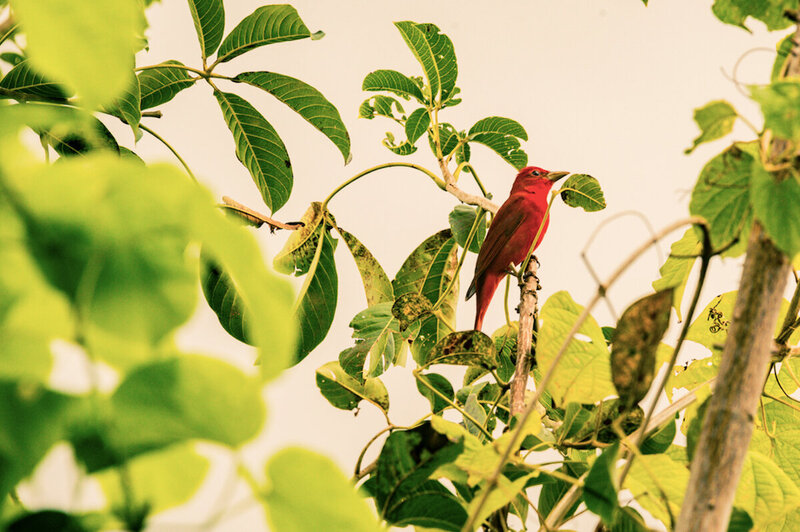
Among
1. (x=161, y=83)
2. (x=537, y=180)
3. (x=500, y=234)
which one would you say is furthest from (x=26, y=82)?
(x=537, y=180)

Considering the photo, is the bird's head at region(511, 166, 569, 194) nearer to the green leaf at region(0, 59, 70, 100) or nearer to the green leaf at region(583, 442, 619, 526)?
the green leaf at region(0, 59, 70, 100)

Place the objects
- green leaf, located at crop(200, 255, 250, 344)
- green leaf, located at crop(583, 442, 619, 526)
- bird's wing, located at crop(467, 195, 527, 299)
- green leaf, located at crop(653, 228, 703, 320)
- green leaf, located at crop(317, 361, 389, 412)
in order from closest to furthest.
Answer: green leaf, located at crop(583, 442, 619, 526) < green leaf, located at crop(653, 228, 703, 320) < green leaf, located at crop(317, 361, 389, 412) < green leaf, located at crop(200, 255, 250, 344) < bird's wing, located at crop(467, 195, 527, 299)

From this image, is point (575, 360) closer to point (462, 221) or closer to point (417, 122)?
point (462, 221)

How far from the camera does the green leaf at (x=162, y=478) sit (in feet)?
0.42

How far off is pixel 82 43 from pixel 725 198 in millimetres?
239

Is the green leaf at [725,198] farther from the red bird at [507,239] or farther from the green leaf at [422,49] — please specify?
the red bird at [507,239]

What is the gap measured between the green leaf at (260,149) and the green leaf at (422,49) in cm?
23

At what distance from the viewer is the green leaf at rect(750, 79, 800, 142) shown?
0.60 ft

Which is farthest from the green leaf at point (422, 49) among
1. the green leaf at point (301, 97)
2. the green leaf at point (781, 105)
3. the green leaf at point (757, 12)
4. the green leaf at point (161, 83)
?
the green leaf at point (781, 105)

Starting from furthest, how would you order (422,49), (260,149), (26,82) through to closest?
(422,49), (260,149), (26,82)

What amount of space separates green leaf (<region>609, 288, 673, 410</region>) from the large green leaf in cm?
54

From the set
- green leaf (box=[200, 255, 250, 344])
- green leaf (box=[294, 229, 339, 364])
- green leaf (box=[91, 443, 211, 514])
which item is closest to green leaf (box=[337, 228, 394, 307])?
green leaf (box=[294, 229, 339, 364])

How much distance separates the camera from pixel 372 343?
24.5 inches

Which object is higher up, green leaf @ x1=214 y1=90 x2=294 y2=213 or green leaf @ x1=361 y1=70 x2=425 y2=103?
green leaf @ x1=361 y1=70 x2=425 y2=103
